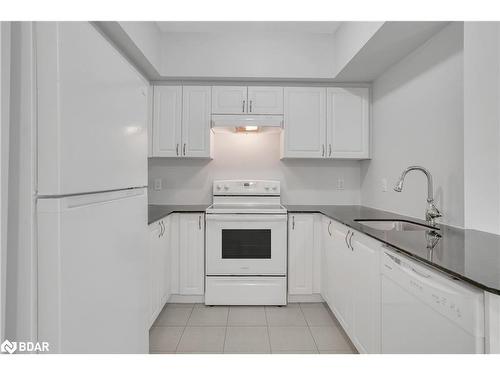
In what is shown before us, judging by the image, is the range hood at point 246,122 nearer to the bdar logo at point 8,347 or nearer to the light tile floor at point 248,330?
the light tile floor at point 248,330

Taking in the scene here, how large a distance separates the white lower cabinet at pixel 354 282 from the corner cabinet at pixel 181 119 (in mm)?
1422

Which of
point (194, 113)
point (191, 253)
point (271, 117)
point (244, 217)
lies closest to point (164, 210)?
point (191, 253)

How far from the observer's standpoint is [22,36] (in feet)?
2.70

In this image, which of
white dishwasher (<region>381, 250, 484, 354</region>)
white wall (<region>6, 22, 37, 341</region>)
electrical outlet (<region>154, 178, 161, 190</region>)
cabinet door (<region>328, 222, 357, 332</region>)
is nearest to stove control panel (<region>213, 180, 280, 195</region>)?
electrical outlet (<region>154, 178, 161, 190</region>)

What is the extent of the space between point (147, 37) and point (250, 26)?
2.88ft

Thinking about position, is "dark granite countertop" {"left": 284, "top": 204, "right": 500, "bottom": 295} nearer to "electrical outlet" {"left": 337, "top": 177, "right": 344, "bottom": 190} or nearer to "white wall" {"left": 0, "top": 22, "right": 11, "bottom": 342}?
"white wall" {"left": 0, "top": 22, "right": 11, "bottom": 342}

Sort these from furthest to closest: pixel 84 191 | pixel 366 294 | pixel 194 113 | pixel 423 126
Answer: pixel 194 113, pixel 423 126, pixel 366 294, pixel 84 191

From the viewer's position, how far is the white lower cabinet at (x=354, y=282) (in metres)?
1.67

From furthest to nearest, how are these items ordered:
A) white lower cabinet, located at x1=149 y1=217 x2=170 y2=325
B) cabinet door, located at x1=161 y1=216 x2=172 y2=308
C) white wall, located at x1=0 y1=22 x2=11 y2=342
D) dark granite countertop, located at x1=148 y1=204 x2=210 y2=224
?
cabinet door, located at x1=161 y1=216 x2=172 y2=308 < dark granite countertop, located at x1=148 y1=204 x2=210 y2=224 < white lower cabinet, located at x1=149 y1=217 x2=170 y2=325 < white wall, located at x1=0 y1=22 x2=11 y2=342

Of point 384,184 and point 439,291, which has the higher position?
point 384,184

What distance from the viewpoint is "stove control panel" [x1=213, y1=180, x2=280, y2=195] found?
316 cm

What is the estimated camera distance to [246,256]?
2.77 m

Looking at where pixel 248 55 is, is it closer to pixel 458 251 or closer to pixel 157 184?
pixel 157 184
